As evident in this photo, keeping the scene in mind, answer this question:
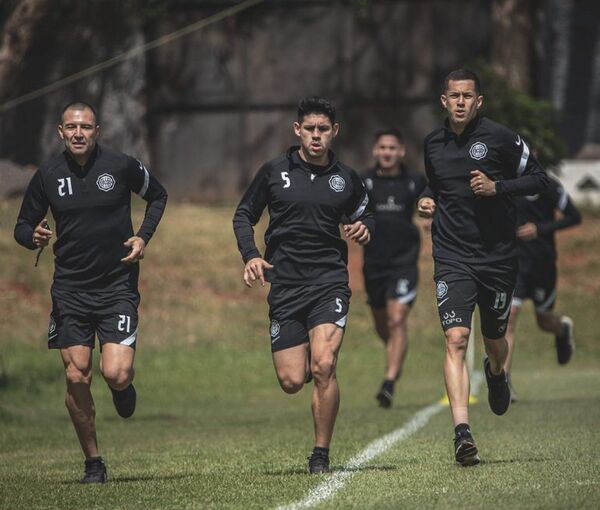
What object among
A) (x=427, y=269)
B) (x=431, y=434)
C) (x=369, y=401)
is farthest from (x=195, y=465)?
(x=427, y=269)

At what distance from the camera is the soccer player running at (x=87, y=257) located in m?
9.77

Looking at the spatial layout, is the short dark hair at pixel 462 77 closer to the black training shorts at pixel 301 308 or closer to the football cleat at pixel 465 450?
the black training shorts at pixel 301 308

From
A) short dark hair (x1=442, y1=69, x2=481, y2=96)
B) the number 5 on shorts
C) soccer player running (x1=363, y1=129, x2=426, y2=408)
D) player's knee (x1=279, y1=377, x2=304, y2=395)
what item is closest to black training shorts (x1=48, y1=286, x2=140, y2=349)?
player's knee (x1=279, y1=377, x2=304, y2=395)

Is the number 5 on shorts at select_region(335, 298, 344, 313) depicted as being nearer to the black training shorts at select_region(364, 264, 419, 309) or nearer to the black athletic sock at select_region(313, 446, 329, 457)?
the black athletic sock at select_region(313, 446, 329, 457)

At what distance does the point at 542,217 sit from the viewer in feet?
50.3

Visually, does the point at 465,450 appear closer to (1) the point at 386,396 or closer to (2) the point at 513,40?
(1) the point at 386,396

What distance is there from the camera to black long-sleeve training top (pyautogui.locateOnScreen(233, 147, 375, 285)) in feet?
32.7

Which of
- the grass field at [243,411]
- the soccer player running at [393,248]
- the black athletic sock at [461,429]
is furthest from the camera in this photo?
the soccer player running at [393,248]

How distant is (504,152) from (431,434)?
2.79 m

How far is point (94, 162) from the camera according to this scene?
9.99 meters

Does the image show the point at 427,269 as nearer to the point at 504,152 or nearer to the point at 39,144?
the point at 39,144

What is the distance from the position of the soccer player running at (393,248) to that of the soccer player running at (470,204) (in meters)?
5.27

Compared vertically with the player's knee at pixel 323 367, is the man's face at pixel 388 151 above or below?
above

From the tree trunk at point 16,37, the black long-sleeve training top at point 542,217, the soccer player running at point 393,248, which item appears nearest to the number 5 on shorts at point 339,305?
the black long-sleeve training top at point 542,217
